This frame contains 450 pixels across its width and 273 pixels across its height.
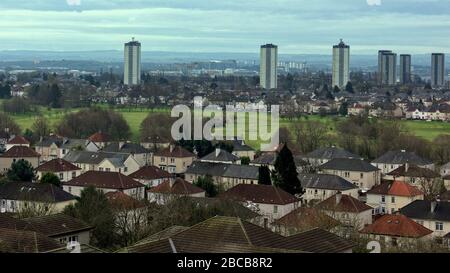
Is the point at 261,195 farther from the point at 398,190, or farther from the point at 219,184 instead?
the point at 398,190

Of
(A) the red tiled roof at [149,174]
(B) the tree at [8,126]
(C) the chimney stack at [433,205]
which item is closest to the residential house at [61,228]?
(C) the chimney stack at [433,205]

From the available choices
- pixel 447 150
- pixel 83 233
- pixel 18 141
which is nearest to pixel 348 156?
pixel 447 150

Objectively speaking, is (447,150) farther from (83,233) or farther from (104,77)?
(104,77)

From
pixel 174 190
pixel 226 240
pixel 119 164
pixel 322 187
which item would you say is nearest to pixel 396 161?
pixel 322 187

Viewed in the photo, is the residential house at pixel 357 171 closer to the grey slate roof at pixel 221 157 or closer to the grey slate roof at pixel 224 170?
the grey slate roof at pixel 224 170

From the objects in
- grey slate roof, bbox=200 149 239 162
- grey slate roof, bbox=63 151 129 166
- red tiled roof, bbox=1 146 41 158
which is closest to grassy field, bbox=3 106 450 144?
red tiled roof, bbox=1 146 41 158
